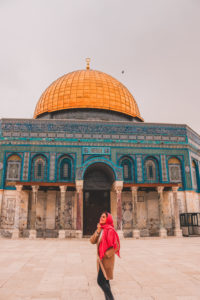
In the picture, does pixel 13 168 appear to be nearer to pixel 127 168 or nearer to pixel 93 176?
pixel 93 176

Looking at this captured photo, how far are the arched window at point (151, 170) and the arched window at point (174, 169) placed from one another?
3.38 feet

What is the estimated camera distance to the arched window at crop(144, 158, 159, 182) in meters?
18.3

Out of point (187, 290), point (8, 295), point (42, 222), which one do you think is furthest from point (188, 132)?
point (8, 295)

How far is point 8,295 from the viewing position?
395 cm

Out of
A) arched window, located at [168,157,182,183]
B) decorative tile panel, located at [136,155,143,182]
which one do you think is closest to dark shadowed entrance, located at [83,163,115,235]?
decorative tile panel, located at [136,155,143,182]

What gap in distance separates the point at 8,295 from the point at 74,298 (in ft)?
3.39

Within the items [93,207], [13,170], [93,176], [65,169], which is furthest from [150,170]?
[13,170]

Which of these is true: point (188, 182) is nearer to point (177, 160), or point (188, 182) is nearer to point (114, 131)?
point (177, 160)

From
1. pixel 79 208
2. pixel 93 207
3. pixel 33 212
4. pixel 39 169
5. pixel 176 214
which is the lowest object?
pixel 176 214

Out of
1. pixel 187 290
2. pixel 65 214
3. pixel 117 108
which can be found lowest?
pixel 187 290

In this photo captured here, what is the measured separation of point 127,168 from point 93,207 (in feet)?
12.0

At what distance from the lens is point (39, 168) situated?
702 inches

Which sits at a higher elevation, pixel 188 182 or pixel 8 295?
pixel 188 182

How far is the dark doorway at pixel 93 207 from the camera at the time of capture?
17.7m
